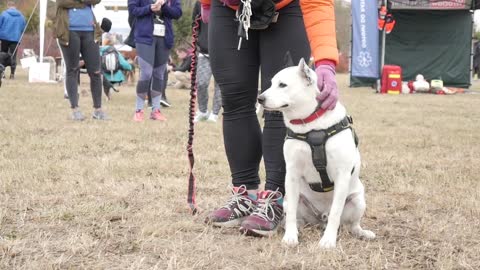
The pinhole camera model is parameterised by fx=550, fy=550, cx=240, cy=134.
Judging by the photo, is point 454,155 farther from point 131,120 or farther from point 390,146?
point 131,120

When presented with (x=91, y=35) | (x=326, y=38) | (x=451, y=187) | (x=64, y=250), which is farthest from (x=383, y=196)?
(x=91, y=35)

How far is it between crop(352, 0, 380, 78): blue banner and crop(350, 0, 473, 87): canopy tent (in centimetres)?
141

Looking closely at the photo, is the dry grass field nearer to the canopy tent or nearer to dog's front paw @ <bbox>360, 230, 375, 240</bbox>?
dog's front paw @ <bbox>360, 230, 375, 240</bbox>

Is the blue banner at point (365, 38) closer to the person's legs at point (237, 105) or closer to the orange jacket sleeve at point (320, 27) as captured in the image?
the person's legs at point (237, 105)

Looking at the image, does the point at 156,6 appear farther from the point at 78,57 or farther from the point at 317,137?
the point at 317,137

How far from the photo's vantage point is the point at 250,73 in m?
2.57

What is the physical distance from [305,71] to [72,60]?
14.5 feet

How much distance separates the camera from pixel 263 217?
7.89ft

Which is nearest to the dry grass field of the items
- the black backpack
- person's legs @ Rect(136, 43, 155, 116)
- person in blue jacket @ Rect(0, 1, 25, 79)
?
person's legs @ Rect(136, 43, 155, 116)

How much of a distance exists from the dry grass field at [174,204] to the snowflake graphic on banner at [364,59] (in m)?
8.02

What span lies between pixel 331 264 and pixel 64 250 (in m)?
1.00

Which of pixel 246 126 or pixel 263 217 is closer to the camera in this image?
pixel 263 217

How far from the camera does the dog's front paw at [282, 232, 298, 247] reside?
2.23 metres

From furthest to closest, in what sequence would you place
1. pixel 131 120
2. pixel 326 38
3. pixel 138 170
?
pixel 131 120 < pixel 138 170 < pixel 326 38
